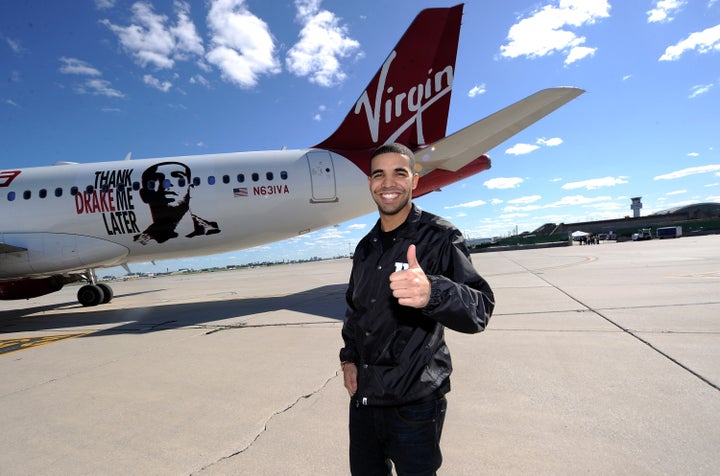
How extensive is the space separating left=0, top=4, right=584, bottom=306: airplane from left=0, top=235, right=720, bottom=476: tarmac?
14.1ft

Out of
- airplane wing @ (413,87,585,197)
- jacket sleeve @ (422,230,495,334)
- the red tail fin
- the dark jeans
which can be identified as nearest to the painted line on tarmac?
the dark jeans

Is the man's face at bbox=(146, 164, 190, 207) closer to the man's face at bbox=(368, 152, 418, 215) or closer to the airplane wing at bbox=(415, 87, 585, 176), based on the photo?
the airplane wing at bbox=(415, 87, 585, 176)

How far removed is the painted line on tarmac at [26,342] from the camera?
20.7ft

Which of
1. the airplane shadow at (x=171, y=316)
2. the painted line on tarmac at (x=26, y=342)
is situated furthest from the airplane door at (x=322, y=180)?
the painted line on tarmac at (x=26, y=342)

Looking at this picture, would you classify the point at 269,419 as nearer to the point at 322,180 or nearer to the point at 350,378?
the point at 350,378

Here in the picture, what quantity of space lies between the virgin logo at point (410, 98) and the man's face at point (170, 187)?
227 inches

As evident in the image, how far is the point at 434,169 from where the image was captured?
9.36 meters

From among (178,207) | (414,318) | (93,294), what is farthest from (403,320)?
(93,294)

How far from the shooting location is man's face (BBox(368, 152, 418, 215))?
5.88 ft

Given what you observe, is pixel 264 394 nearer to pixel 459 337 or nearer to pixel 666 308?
pixel 459 337

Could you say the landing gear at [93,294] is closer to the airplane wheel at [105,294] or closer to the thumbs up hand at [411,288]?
the airplane wheel at [105,294]

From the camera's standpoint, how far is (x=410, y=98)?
414 inches

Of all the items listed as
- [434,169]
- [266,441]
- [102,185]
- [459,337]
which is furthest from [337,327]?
[102,185]

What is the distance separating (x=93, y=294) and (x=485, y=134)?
1414 centimetres
